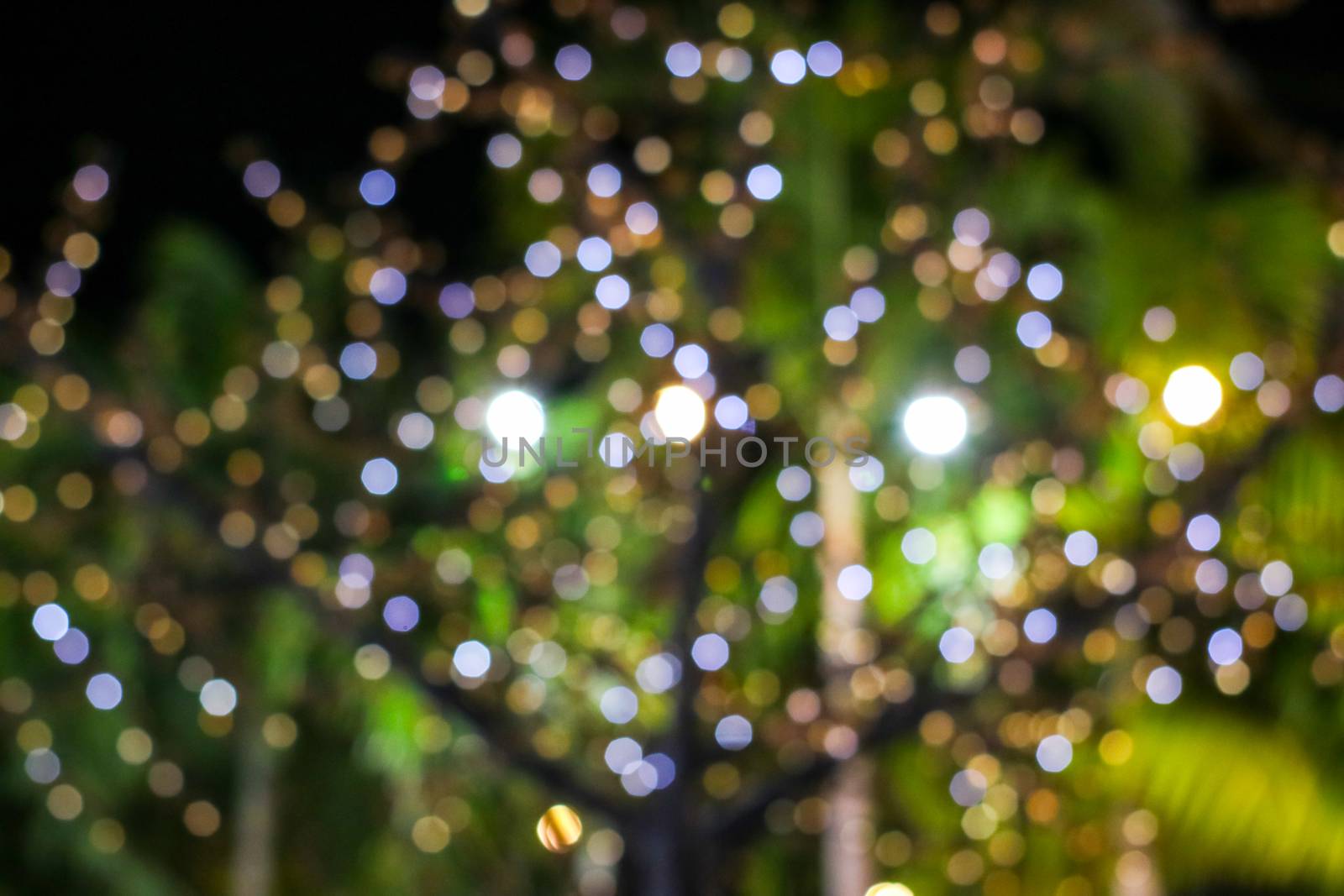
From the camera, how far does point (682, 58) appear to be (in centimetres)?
237

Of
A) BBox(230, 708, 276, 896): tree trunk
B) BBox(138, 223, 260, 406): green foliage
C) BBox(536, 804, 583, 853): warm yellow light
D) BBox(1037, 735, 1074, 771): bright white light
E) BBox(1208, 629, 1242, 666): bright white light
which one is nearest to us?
BBox(536, 804, 583, 853): warm yellow light

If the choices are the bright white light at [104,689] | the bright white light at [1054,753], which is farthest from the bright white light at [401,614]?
the bright white light at [104,689]

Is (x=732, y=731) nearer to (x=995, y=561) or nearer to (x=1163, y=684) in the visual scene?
(x=995, y=561)

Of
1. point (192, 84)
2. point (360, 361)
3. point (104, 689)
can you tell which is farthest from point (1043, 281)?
point (104, 689)

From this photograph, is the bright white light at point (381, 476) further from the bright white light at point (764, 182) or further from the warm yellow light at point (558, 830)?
the bright white light at point (764, 182)

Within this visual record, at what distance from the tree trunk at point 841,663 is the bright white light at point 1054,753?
1.28 ft

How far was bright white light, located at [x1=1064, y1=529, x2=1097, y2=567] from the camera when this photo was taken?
2084mm

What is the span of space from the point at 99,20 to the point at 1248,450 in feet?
10.4

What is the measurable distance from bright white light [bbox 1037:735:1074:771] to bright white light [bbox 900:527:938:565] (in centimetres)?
50

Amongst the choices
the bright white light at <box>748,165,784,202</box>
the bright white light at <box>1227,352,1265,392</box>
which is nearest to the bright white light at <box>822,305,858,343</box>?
the bright white light at <box>748,165,784,202</box>

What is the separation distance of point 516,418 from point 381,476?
50 cm

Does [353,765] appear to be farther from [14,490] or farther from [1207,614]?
[1207,614]

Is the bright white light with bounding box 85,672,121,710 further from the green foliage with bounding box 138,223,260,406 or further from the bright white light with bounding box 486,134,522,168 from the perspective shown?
the bright white light with bounding box 486,134,522,168

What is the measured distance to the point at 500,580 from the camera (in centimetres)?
221
